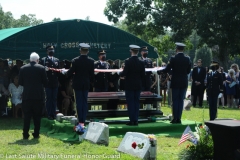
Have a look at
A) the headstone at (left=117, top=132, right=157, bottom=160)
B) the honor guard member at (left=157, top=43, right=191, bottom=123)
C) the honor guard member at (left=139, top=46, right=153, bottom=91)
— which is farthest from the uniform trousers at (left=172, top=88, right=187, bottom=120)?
the headstone at (left=117, top=132, right=157, bottom=160)

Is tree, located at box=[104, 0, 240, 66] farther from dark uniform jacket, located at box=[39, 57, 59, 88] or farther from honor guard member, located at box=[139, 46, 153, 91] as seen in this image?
dark uniform jacket, located at box=[39, 57, 59, 88]

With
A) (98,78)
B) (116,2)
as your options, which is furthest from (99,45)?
(116,2)

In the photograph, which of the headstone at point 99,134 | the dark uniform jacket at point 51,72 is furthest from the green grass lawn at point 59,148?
the dark uniform jacket at point 51,72

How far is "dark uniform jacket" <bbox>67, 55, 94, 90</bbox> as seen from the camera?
11086 millimetres

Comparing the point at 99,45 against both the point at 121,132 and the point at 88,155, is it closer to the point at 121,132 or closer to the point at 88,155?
the point at 121,132

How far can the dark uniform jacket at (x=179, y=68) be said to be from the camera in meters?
11.9

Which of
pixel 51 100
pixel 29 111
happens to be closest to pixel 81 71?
pixel 29 111

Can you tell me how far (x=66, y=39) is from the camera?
1485 centimetres

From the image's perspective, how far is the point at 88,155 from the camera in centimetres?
831

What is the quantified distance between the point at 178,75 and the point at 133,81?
1.29 metres

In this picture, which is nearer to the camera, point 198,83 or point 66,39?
point 66,39

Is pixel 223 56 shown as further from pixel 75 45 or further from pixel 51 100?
pixel 51 100

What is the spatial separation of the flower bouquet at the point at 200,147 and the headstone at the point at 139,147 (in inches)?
28.0

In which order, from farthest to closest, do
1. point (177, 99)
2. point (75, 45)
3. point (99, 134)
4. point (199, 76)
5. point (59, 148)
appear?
point (199, 76), point (75, 45), point (177, 99), point (99, 134), point (59, 148)
